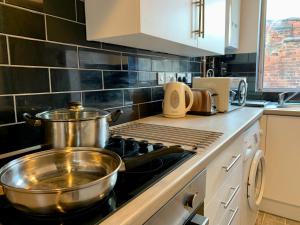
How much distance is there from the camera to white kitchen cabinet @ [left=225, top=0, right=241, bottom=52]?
7.07 feet

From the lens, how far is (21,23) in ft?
2.74

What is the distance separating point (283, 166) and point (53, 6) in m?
2.00

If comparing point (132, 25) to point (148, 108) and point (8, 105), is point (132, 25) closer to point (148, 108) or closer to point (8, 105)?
point (8, 105)

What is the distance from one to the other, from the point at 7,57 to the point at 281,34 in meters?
2.58

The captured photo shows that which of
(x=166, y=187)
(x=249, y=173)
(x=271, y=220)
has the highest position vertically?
(x=166, y=187)

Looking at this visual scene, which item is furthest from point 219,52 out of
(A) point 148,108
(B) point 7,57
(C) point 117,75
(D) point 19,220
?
(D) point 19,220

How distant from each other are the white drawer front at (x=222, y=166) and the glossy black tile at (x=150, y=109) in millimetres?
626

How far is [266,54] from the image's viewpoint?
8.21 feet

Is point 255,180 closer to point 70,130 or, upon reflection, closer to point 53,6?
point 70,130

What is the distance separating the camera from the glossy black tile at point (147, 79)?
1473 mm

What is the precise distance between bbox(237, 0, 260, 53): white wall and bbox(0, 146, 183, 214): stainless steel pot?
2.16m

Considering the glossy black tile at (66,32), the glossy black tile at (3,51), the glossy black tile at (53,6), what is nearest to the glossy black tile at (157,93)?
the glossy black tile at (66,32)

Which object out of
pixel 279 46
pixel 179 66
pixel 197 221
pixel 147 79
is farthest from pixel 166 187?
pixel 279 46

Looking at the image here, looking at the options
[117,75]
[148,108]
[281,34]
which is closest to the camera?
[117,75]
